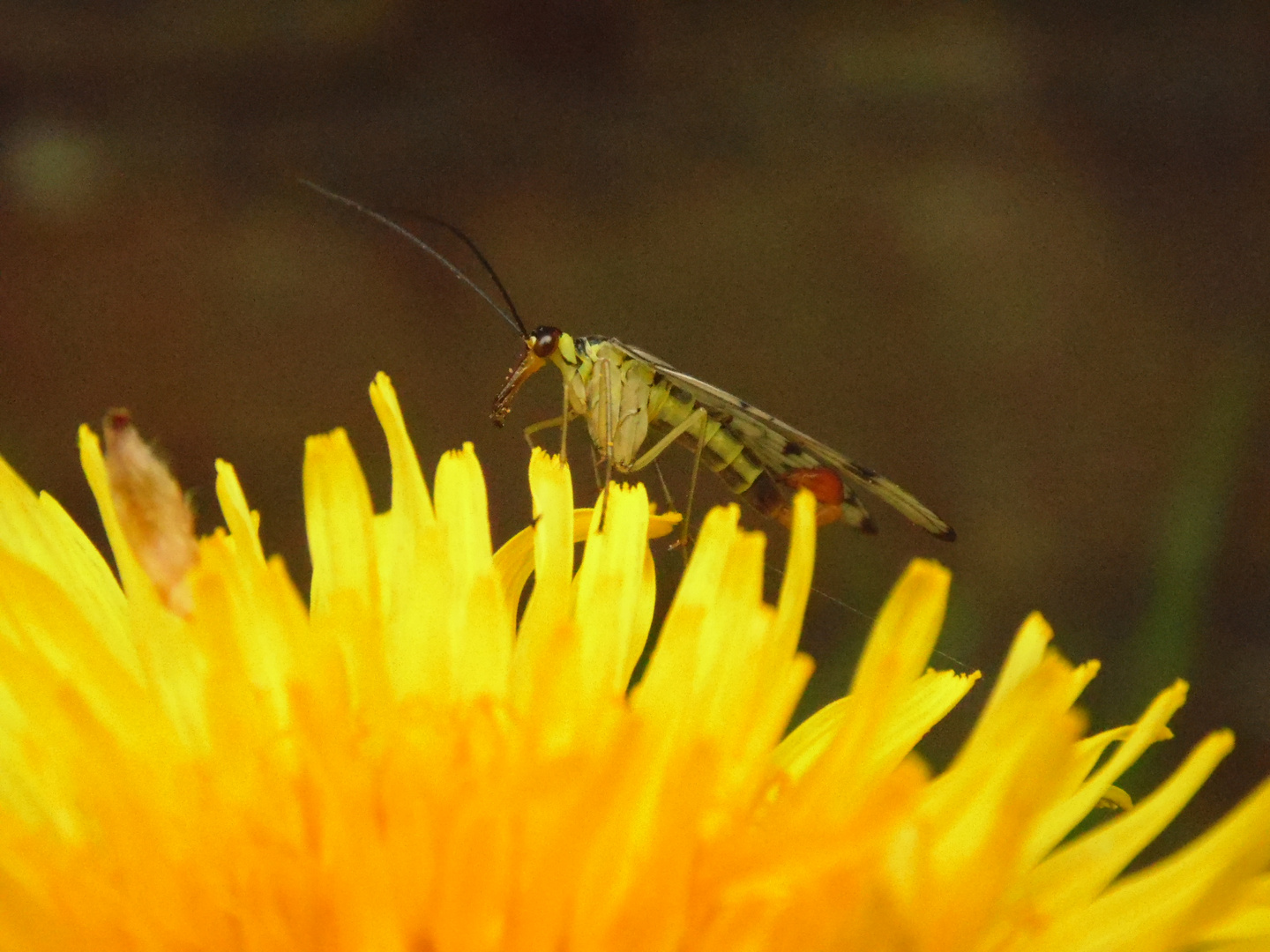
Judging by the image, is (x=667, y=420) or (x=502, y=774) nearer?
(x=502, y=774)

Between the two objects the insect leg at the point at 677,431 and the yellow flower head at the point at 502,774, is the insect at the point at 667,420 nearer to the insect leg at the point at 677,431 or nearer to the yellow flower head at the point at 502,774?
the insect leg at the point at 677,431

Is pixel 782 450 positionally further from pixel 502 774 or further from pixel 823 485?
pixel 502 774

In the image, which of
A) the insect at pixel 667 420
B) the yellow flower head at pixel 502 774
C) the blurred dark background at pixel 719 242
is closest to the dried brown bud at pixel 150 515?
the yellow flower head at pixel 502 774

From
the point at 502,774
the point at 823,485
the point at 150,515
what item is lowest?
the point at 502,774

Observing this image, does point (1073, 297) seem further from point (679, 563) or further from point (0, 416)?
point (0, 416)

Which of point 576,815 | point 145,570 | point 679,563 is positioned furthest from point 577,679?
point 679,563

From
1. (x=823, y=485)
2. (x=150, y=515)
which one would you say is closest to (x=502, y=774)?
(x=150, y=515)
